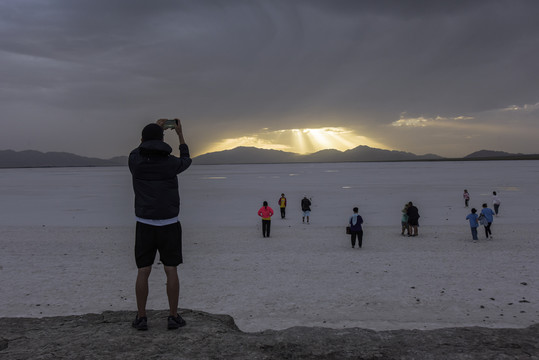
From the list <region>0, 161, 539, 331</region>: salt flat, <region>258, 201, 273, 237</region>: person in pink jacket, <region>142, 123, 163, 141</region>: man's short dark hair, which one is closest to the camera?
<region>142, 123, 163, 141</region>: man's short dark hair

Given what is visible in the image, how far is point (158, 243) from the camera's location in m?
4.79

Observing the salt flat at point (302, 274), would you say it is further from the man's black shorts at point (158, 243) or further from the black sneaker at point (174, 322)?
the man's black shorts at point (158, 243)

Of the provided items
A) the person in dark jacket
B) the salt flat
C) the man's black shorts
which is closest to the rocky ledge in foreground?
the person in dark jacket

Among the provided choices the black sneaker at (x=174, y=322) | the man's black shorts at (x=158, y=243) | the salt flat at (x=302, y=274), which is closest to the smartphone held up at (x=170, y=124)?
the man's black shorts at (x=158, y=243)

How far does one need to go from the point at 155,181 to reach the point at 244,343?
6.69 feet

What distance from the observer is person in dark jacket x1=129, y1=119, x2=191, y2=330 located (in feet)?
15.4

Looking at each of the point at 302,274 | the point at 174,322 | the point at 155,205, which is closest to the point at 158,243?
the point at 155,205

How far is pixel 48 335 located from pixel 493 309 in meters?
7.57

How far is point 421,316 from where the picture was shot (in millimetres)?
7629

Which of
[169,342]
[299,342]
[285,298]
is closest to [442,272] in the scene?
[285,298]

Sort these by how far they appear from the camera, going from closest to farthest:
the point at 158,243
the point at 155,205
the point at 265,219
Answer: the point at 155,205 → the point at 158,243 → the point at 265,219

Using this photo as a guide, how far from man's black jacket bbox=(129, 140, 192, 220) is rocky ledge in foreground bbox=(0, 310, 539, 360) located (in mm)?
1351

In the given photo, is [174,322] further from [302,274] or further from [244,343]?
[302,274]

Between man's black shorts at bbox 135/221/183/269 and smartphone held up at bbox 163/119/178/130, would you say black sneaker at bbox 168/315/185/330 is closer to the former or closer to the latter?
man's black shorts at bbox 135/221/183/269
